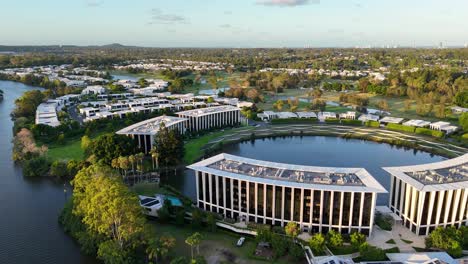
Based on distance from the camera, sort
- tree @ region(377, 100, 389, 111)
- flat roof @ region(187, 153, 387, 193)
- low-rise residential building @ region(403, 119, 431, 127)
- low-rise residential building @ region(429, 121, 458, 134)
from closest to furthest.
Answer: flat roof @ region(187, 153, 387, 193), low-rise residential building @ region(429, 121, 458, 134), low-rise residential building @ region(403, 119, 431, 127), tree @ region(377, 100, 389, 111)

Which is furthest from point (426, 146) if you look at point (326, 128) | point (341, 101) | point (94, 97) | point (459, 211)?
point (94, 97)

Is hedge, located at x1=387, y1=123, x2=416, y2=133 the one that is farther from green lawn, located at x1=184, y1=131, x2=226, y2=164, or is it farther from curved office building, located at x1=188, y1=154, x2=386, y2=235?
curved office building, located at x1=188, y1=154, x2=386, y2=235

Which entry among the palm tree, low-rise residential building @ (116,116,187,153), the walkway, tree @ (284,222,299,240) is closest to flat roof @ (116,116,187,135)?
low-rise residential building @ (116,116,187,153)

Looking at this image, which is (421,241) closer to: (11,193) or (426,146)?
(426,146)

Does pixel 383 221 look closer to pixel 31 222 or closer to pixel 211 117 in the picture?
pixel 31 222

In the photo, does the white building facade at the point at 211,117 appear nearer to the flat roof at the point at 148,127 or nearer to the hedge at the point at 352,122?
the flat roof at the point at 148,127

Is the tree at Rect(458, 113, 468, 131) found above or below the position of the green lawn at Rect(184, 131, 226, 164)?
above
